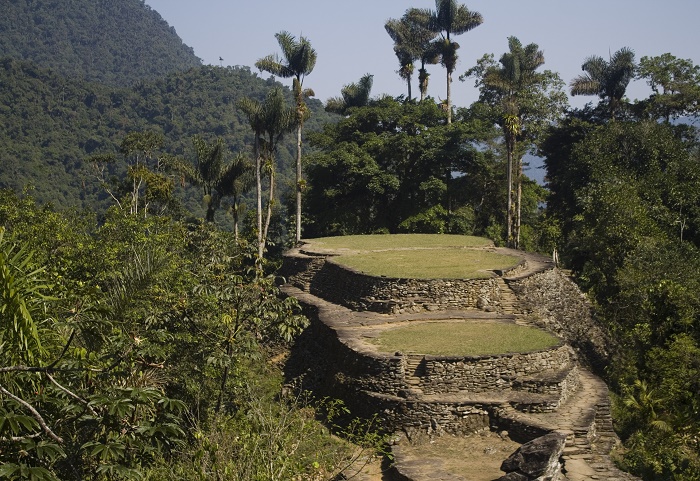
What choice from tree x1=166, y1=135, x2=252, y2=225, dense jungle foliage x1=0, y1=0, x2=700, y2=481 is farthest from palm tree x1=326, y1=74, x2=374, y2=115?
tree x1=166, y1=135, x2=252, y2=225

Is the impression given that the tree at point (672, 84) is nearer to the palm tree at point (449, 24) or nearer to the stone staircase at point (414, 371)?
the palm tree at point (449, 24)

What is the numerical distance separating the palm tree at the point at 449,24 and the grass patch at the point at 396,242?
10.5 metres

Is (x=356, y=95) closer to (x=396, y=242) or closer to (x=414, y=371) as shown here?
(x=396, y=242)

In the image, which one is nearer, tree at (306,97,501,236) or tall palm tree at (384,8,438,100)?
tree at (306,97,501,236)

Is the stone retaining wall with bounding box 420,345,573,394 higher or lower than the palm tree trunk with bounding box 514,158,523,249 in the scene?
lower

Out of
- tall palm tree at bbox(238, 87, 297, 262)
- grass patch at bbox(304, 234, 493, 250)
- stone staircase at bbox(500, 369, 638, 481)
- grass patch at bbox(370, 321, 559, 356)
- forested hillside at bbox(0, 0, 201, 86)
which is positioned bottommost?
stone staircase at bbox(500, 369, 638, 481)

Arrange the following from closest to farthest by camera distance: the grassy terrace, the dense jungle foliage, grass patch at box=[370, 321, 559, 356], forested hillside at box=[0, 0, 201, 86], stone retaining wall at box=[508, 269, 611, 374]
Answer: the dense jungle foliage → grass patch at box=[370, 321, 559, 356] → stone retaining wall at box=[508, 269, 611, 374] → the grassy terrace → forested hillside at box=[0, 0, 201, 86]

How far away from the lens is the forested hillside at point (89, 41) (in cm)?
14588

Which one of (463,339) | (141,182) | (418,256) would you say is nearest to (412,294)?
(463,339)

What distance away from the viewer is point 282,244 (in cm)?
3556

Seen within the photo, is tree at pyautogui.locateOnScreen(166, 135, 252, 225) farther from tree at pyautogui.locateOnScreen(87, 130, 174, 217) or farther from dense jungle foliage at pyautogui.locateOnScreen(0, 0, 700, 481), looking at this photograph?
tree at pyautogui.locateOnScreen(87, 130, 174, 217)

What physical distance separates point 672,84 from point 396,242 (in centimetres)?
1774

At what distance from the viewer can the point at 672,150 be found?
2800 centimetres

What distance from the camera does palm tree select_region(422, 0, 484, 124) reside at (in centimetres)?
3416
